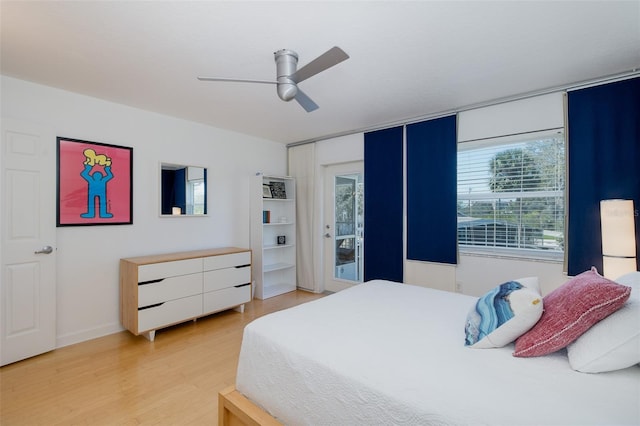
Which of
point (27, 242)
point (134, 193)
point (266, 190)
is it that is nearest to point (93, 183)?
point (134, 193)

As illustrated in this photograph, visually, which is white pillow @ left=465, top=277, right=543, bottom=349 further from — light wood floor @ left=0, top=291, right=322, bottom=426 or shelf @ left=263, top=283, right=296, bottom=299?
shelf @ left=263, top=283, right=296, bottom=299

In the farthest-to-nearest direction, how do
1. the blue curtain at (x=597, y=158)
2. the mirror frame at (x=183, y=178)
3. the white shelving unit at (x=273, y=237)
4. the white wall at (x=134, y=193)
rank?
the white shelving unit at (x=273, y=237) → the mirror frame at (x=183, y=178) → the white wall at (x=134, y=193) → the blue curtain at (x=597, y=158)

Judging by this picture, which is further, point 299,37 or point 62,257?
point 62,257

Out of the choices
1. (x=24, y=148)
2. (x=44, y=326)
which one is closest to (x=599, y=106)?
(x=24, y=148)

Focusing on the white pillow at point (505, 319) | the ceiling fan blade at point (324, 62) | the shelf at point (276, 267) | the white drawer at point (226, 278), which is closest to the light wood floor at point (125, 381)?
the white drawer at point (226, 278)

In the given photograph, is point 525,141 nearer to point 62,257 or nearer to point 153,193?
point 153,193

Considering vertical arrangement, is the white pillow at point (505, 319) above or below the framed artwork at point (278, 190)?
below

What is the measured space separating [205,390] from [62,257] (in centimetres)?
193

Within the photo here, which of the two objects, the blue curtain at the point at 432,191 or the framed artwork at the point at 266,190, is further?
the framed artwork at the point at 266,190

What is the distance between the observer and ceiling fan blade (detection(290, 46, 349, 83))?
166cm

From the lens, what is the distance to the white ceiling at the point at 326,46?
5.51ft

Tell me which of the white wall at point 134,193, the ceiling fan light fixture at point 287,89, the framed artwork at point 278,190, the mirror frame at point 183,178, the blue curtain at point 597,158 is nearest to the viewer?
the ceiling fan light fixture at point 287,89

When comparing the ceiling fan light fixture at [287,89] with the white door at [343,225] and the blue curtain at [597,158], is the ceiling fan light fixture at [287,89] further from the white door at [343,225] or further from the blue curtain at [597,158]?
the blue curtain at [597,158]

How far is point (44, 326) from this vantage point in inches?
→ 101
